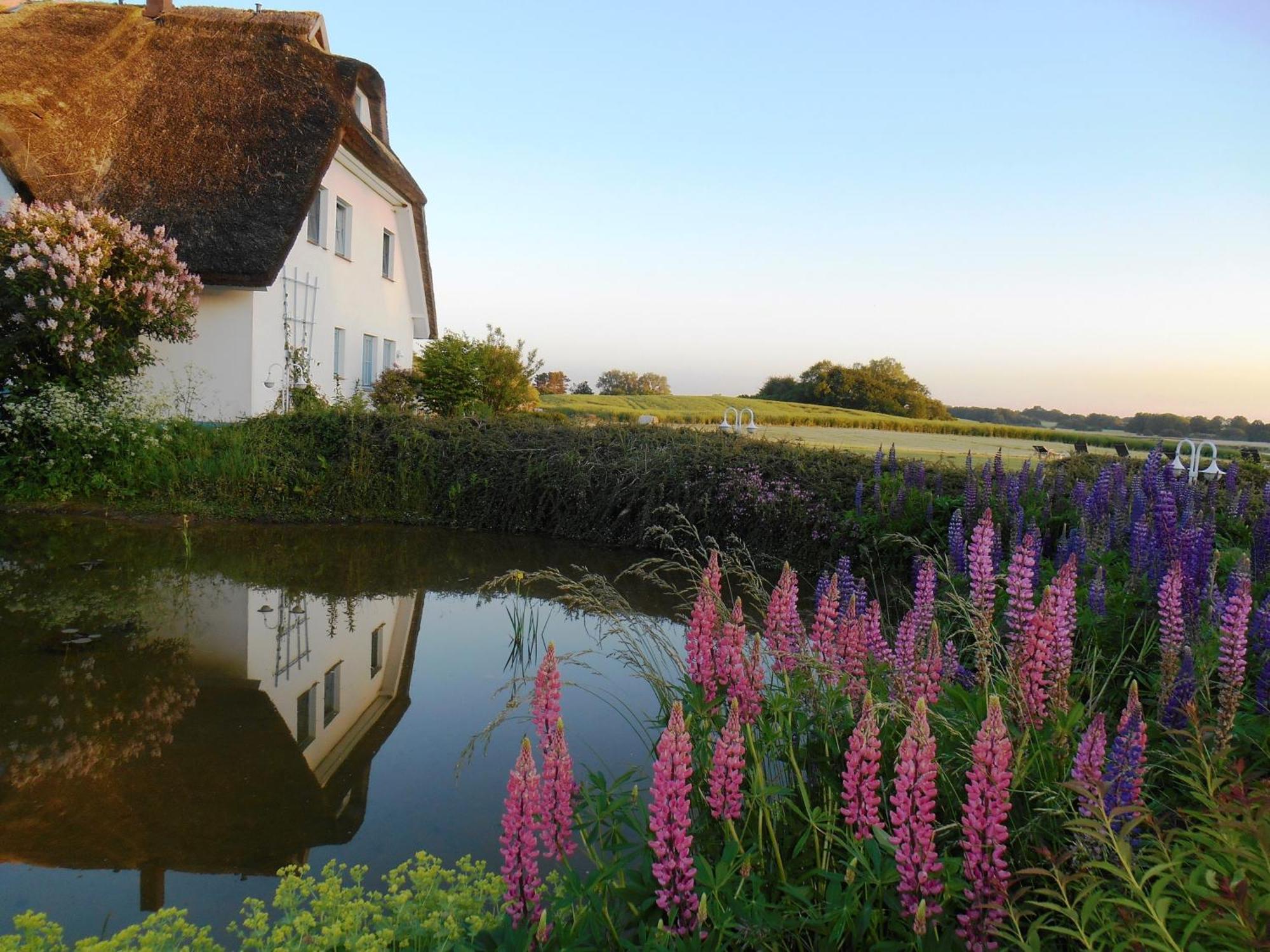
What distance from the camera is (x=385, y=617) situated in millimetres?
6426

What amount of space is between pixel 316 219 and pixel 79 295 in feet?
17.8

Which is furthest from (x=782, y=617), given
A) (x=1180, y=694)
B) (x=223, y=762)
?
(x=223, y=762)

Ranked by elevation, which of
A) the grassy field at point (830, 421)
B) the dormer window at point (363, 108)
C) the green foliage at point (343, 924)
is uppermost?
the dormer window at point (363, 108)

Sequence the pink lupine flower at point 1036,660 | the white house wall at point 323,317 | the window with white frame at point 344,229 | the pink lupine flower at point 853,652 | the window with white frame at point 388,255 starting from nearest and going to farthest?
the pink lupine flower at point 1036,660
the pink lupine flower at point 853,652
the white house wall at point 323,317
the window with white frame at point 344,229
the window with white frame at point 388,255

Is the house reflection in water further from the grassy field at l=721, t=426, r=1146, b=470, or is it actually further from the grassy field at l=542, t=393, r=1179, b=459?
the grassy field at l=542, t=393, r=1179, b=459

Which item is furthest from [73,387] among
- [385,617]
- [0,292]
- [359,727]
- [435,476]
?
[359,727]

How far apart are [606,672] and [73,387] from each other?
9123mm

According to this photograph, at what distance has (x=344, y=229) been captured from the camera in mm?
16375

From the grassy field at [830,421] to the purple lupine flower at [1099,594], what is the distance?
54.7 ft

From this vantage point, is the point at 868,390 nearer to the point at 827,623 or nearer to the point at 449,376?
the point at 449,376

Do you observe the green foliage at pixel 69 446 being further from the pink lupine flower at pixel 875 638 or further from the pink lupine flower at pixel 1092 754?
the pink lupine flower at pixel 1092 754

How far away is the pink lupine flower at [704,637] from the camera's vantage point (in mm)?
2596

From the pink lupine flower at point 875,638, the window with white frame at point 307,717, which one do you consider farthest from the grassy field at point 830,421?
the pink lupine flower at point 875,638

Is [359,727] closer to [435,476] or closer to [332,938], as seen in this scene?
[332,938]
